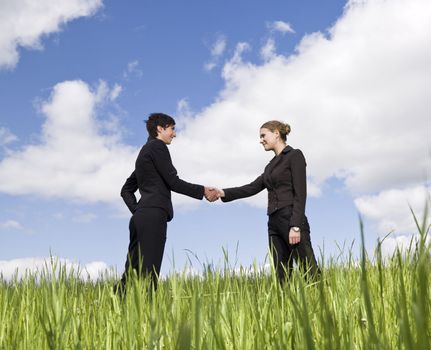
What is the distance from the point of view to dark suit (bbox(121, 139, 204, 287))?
5066mm

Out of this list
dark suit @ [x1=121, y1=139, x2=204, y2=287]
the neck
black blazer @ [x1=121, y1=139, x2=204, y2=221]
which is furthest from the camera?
the neck

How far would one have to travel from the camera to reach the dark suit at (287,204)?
5.03m

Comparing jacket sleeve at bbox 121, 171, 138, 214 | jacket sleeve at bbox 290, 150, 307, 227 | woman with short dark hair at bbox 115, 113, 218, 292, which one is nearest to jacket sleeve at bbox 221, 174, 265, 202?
woman with short dark hair at bbox 115, 113, 218, 292

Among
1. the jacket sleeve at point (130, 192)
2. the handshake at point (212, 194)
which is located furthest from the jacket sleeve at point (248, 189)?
the jacket sleeve at point (130, 192)

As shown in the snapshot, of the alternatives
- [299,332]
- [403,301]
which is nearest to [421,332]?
[403,301]

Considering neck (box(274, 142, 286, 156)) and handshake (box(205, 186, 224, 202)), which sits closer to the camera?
neck (box(274, 142, 286, 156))

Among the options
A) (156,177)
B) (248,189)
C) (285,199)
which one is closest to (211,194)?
(248,189)

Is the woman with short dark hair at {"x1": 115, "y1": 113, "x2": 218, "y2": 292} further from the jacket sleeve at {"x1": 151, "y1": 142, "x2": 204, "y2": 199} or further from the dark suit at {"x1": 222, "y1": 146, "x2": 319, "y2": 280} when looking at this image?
the dark suit at {"x1": 222, "y1": 146, "x2": 319, "y2": 280}

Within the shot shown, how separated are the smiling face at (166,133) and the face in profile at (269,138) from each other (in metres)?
0.97

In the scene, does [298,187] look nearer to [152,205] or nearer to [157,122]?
[152,205]

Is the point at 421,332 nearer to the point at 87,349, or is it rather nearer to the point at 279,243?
the point at 87,349

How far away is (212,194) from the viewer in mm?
6219

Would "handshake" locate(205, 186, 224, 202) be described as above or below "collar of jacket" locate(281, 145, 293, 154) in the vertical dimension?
below

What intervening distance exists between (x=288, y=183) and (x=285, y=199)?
0.56ft
